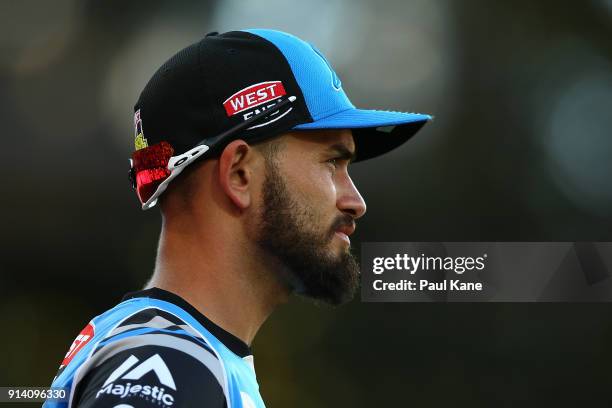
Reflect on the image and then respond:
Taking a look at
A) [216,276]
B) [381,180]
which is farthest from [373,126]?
[381,180]

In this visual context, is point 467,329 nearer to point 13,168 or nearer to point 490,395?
point 490,395

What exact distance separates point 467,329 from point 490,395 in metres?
0.55

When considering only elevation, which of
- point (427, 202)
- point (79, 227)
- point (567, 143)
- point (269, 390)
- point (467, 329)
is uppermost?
point (567, 143)

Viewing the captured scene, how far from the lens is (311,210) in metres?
1.62

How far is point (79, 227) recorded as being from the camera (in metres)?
6.86

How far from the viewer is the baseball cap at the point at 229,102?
5.15 feet

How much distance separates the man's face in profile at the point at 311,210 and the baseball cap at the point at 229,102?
0.05 metres

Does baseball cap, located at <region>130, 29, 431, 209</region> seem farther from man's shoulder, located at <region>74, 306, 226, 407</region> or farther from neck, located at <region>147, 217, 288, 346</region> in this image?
man's shoulder, located at <region>74, 306, 226, 407</region>

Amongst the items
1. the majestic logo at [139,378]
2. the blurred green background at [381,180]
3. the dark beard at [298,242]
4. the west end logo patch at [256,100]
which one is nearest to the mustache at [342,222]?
the dark beard at [298,242]

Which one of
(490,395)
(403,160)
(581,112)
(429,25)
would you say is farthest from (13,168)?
(581,112)

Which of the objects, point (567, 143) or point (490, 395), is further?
point (567, 143)

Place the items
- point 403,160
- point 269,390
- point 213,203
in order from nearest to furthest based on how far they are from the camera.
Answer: point 213,203 < point 269,390 < point 403,160

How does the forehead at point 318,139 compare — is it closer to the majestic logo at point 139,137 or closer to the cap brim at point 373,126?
the cap brim at point 373,126

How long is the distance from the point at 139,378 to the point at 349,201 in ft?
2.08
